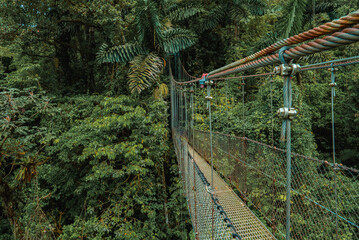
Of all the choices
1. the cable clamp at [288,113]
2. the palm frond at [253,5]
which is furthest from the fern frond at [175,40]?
the cable clamp at [288,113]

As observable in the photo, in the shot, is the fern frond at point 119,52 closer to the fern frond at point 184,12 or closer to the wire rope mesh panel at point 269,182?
the fern frond at point 184,12

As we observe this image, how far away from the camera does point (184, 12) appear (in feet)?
18.8

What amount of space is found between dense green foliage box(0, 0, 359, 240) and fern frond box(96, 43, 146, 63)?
2 centimetres

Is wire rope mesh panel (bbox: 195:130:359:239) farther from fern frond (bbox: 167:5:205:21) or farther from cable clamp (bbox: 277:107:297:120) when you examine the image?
fern frond (bbox: 167:5:205:21)

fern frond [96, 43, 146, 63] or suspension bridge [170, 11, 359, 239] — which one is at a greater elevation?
fern frond [96, 43, 146, 63]

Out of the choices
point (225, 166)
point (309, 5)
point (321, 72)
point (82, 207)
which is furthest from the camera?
point (321, 72)

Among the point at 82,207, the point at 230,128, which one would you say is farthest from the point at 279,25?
the point at 82,207

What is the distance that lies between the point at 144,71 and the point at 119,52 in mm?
810

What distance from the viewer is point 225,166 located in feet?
9.24

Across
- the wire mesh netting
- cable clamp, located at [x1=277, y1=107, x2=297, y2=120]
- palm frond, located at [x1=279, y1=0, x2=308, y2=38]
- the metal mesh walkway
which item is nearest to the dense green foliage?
palm frond, located at [x1=279, y1=0, x2=308, y2=38]

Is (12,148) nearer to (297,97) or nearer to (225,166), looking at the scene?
(225,166)

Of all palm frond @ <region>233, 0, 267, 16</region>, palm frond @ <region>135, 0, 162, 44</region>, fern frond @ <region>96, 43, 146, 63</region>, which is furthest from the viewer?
palm frond @ <region>233, 0, 267, 16</region>

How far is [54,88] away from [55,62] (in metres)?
1.06

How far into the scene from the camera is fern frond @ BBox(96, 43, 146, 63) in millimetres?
4617
